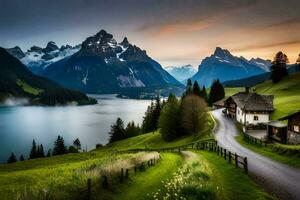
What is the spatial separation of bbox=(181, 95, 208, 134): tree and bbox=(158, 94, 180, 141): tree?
4527 mm

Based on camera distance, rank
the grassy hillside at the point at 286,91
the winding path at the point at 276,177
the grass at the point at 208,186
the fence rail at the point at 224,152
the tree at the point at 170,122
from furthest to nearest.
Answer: the grassy hillside at the point at 286,91, the tree at the point at 170,122, the fence rail at the point at 224,152, the winding path at the point at 276,177, the grass at the point at 208,186

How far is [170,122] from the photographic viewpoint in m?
90.6

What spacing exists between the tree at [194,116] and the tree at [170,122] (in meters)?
4.53

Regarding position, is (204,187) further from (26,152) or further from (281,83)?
(281,83)

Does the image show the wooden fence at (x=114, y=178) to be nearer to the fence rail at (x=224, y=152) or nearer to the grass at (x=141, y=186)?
the grass at (x=141, y=186)

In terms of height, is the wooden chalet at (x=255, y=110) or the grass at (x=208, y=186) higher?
the wooden chalet at (x=255, y=110)

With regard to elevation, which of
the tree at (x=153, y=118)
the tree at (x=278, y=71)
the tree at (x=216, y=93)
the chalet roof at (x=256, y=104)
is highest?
the tree at (x=278, y=71)

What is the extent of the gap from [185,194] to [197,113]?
6999 centimetres

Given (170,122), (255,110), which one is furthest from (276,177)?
(170,122)

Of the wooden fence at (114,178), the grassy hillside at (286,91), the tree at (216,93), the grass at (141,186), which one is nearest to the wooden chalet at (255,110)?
the grassy hillside at (286,91)

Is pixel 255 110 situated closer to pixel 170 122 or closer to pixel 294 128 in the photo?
pixel 170 122

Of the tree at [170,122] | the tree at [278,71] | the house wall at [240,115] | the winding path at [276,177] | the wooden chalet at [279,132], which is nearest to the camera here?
the winding path at [276,177]

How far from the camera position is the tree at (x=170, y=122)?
89562 millimetres

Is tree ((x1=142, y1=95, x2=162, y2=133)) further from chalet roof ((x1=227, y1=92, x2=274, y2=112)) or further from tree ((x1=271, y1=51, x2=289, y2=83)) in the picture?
tree ((x1=271, y1=51, x2=289, y2=83))
